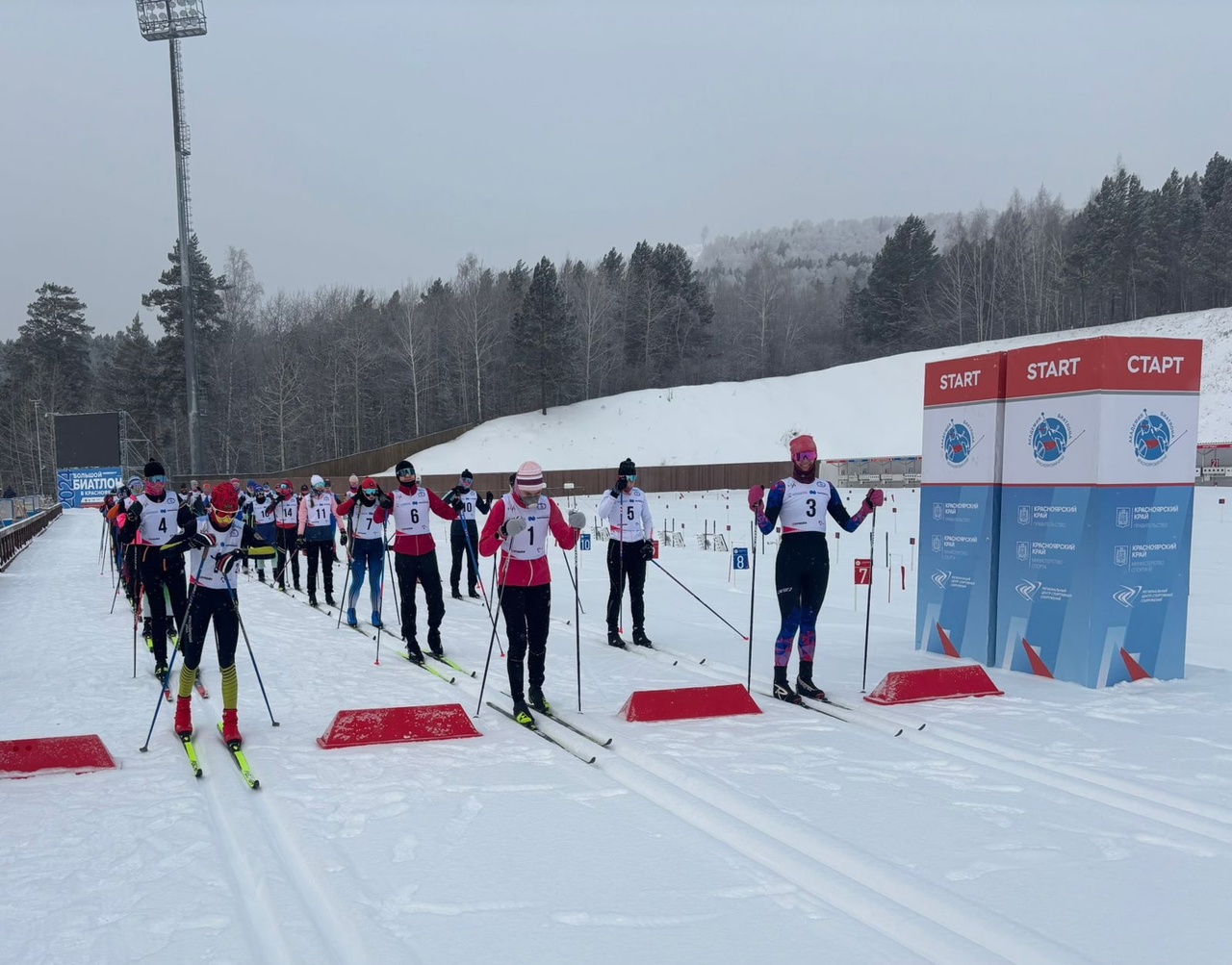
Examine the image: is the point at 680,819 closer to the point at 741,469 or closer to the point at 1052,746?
the point at 1052,746

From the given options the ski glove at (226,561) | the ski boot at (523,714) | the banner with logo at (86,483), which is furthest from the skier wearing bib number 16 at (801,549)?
the banner with logo at (86,483)

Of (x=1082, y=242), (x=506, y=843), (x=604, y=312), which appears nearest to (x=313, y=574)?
(x=506, y=843)

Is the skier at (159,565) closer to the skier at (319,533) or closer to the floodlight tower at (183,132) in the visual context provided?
the skier at (319,533)

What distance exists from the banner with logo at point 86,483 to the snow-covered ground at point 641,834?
4352 centimetres

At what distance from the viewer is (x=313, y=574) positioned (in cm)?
1441

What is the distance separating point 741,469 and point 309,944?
47373mm

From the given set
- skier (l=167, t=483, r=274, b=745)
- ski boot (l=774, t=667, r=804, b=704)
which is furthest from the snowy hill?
skier (l=167, t=483, r=274, b=745)

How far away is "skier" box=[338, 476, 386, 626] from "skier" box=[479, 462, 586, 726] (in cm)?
399

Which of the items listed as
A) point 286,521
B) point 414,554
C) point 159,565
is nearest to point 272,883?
point 414,554

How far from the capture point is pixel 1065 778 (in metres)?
5.50

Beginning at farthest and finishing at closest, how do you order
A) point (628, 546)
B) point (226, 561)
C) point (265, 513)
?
1. point (265, 513)
2. point (628, 546)
3. point (226, 561)

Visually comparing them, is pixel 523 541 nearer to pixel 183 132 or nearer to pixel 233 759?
pixel 233 759

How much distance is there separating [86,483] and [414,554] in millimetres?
45979

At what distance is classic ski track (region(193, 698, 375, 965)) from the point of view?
356 centimetres
